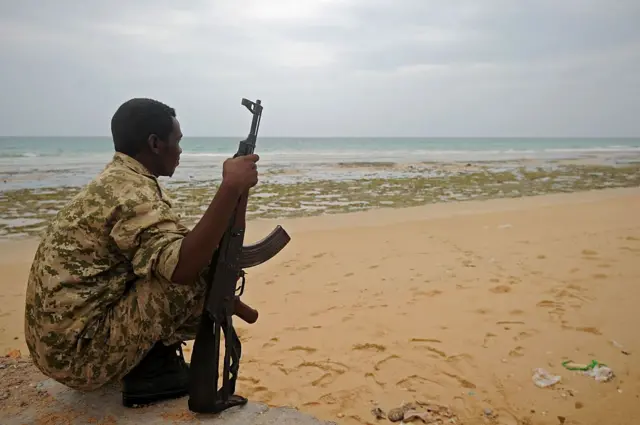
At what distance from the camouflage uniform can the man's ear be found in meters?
0.12

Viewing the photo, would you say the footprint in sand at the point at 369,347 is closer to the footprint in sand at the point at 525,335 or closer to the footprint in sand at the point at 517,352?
the footprint in sand at the point at 517,352

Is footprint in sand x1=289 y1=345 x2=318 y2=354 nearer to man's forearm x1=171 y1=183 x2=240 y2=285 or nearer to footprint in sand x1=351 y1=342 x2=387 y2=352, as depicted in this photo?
footprint in sand x1=351 y1=342 x2=387 y2=352

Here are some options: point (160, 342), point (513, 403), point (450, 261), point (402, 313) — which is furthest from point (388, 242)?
point (160, 342)

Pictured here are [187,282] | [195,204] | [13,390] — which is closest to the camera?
[187,282]

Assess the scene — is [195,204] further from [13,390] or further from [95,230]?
[95,230]

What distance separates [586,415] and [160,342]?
2.80 meters

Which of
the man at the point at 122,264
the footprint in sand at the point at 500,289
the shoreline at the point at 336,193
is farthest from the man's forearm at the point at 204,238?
the shoreline at the point at 336,193

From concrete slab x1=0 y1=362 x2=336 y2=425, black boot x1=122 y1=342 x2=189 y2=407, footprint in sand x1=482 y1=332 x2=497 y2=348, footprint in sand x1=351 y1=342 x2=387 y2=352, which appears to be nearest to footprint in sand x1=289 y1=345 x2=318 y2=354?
footprint in sand x1=351 y1=342 x2=387 y2=352

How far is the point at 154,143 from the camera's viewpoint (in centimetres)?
245

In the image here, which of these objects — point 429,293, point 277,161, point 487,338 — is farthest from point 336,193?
point 277,161

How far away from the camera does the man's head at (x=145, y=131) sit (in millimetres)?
2396

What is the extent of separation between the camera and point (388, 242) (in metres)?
8.83

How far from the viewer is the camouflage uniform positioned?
2103 mm

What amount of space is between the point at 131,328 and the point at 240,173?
89 centimetres
